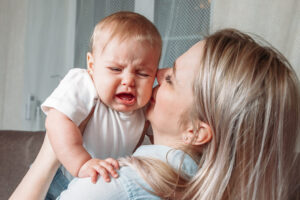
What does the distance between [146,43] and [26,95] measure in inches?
92.9

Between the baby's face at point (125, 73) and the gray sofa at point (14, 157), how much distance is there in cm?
83

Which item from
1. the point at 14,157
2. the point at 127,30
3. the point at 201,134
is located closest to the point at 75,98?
the point at 127,30

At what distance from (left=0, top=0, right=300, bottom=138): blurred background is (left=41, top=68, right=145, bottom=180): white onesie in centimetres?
82

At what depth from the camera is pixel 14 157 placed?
5.87 ft

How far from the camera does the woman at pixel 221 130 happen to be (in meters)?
0.91

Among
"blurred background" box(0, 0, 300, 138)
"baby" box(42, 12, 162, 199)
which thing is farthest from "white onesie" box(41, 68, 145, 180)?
"blurred background" box(0, 0, 300, 138)

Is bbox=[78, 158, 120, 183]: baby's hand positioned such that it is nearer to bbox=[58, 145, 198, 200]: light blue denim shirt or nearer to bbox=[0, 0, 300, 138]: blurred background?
bbox=[58, 145, 198, 200]: light blue denim shirt

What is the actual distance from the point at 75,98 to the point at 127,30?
28 centimetres

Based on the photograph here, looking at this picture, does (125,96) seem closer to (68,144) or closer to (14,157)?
(68,144)

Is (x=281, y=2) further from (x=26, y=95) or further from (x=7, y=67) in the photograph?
(x=7, y=67)

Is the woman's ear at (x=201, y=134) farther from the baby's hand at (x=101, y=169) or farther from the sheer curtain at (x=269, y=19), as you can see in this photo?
the sheer curtain at (x=269, y=19)

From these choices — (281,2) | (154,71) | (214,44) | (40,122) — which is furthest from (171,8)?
(40,122)

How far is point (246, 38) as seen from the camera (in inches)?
39.8

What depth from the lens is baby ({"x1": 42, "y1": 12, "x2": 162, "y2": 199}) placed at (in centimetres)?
106
